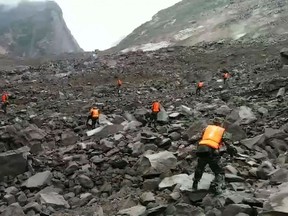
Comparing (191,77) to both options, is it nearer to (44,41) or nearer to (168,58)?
(168,58)

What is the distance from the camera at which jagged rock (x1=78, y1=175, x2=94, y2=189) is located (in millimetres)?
11531

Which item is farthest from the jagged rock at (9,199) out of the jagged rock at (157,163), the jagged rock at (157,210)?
the jagged rock at (157,210)

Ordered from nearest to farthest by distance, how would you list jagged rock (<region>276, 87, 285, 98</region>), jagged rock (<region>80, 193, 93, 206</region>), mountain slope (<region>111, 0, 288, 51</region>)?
jagged rock (<region>80, 193, 93, 206</region>), jagged rock (<region>276, 87, 285, 98</region>), mountain slope (<region>111, 0, 288, 51</region>)

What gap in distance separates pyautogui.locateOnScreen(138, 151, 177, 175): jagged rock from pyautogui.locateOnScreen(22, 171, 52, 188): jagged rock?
2.63 metres

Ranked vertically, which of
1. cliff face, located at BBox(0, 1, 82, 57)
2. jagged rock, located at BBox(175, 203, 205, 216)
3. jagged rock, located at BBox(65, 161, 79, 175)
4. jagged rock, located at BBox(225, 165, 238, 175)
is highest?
cliff face, located at BBox(0, 1, 82, 57)

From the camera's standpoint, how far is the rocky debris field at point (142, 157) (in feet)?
27.8

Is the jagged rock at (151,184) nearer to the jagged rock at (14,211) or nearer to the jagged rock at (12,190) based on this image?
the jagged rock at (14,211)

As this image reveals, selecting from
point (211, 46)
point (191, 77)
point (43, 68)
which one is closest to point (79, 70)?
point (43, 68)

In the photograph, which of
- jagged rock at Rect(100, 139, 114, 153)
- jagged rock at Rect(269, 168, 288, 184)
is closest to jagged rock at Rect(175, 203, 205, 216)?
jagged rock at Rect(269, 168, 288, 184)

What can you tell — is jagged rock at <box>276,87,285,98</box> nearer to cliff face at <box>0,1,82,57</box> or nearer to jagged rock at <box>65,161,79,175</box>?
jagged rock at <box>65,161,79,175</box>

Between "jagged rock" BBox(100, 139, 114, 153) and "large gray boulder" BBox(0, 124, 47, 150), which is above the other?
"large gray boulder" BBox(0, 124, 47, 150)

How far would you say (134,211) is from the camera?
339 inches

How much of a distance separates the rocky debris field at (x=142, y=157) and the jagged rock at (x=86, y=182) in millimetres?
26

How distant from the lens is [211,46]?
44156 mm
